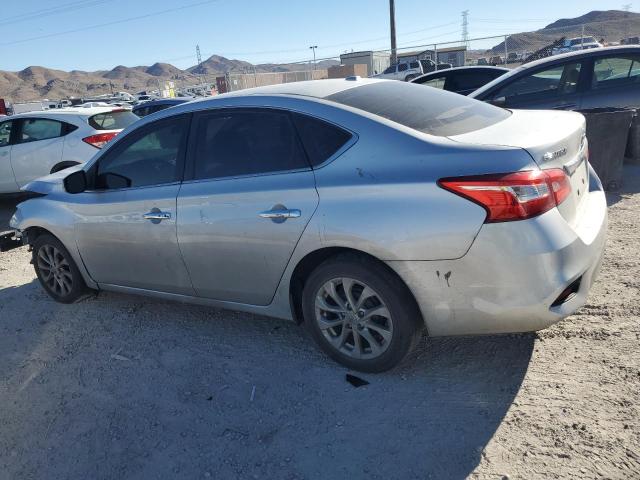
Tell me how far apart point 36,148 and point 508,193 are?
27.4 ft

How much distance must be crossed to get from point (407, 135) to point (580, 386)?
165cm

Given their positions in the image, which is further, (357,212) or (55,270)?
(55,270)

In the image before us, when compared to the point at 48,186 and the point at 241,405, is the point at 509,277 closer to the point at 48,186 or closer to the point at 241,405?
the point at 241,405

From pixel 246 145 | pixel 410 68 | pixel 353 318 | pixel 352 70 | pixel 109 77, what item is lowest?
pixel 109 77

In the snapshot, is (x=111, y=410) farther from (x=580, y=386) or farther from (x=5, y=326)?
(x=580, y=386)

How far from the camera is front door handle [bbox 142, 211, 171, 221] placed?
3651mm

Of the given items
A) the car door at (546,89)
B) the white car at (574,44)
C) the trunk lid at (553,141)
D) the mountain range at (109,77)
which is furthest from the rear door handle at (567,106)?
the mountain range at (109,77)

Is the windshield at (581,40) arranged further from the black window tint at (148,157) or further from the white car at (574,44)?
the black window tint at (148,157)

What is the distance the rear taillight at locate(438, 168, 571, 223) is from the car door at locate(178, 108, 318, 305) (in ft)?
2.83

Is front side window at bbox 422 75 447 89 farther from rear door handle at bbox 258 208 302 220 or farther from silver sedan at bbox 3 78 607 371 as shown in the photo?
rear door handle at bbox 258 208 302 220

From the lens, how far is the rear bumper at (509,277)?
2557 millimetres

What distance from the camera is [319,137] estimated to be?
3.10 metres

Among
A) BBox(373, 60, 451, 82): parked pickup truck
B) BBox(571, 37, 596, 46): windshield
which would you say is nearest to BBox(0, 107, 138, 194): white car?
BBox(373, 60, 451, 82): parked pickup truck

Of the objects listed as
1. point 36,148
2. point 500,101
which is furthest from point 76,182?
point 500,101
